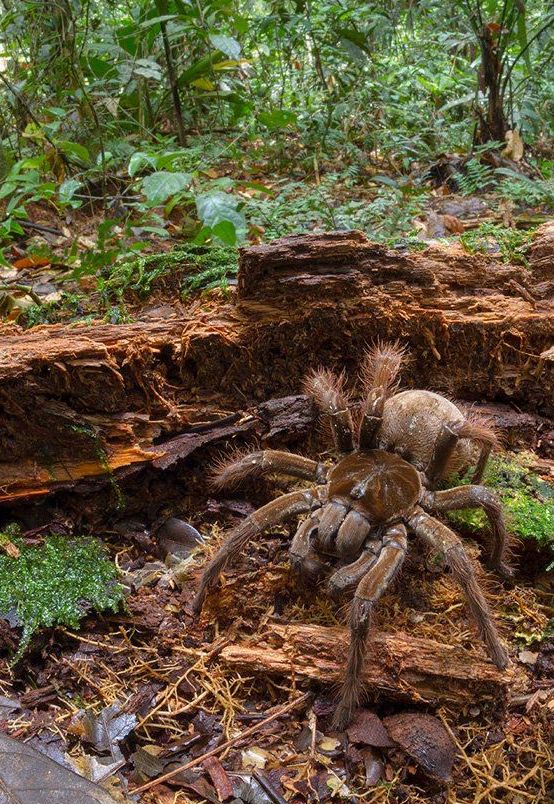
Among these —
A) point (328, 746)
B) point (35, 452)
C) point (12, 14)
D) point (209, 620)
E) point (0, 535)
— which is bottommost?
point (328, 746)

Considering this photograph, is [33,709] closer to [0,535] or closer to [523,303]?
[0,535]

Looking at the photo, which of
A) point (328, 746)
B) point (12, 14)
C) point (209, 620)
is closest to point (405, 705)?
point (328, 746)

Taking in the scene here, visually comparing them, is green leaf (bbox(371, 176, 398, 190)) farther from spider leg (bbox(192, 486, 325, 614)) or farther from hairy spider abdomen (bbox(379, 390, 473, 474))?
spider leg (bbox(192, 486, 325, 614))

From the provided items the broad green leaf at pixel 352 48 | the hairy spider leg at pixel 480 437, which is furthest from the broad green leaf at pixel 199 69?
the hairy spider leg at pixel 480 437

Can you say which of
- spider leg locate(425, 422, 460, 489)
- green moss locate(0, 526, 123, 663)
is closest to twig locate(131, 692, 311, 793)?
green moss locate(0, 526, 123, 663)

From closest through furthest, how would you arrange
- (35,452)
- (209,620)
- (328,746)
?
(328,746) < (209,620) < (35,452)

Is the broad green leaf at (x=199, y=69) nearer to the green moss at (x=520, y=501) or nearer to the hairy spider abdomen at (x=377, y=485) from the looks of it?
the hairy spider abdomen at (x=377, y=485)

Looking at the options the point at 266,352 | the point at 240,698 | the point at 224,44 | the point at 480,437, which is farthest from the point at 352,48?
the point at 240,698
